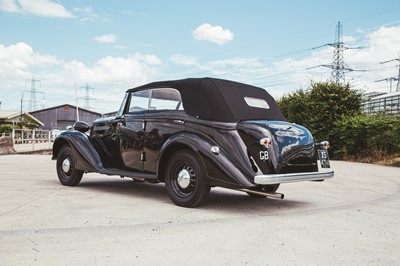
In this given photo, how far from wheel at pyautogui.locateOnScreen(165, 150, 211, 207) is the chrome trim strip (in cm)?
72

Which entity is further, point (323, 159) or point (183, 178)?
Answer: point (323, 159)

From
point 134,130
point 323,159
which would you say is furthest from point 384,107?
point 134,130

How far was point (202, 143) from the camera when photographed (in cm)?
536

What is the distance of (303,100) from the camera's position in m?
18.5

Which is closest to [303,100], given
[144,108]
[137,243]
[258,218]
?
[144,108]

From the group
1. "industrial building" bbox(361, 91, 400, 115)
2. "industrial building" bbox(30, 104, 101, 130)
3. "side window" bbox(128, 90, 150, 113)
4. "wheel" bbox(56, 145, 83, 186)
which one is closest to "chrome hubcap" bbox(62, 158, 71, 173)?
"wheel" bbox(56, 145, 83, 186)

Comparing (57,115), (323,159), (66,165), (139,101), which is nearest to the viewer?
(323,159)

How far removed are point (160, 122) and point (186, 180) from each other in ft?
3.40

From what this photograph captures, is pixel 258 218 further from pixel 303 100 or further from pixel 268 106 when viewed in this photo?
pixel 303 100

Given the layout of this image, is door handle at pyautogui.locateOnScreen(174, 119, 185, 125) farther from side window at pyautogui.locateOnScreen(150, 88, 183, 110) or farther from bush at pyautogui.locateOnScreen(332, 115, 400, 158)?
bush at pyautogui.locateOnScreen(332, 115, 400, 158)

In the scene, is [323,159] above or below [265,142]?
below

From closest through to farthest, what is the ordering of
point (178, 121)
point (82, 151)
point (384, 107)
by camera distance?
point (178, 121), point (82, 151), point (384, 107)

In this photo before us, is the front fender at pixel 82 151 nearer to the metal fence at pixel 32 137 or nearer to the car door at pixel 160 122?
the car door at pixel 160 122

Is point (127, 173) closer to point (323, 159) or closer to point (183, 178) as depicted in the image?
point (183, 178)
